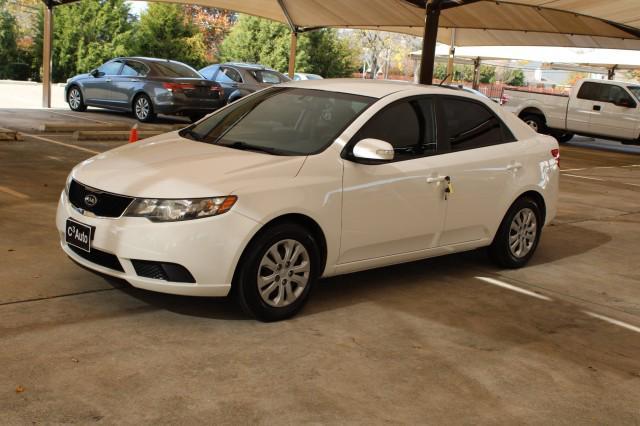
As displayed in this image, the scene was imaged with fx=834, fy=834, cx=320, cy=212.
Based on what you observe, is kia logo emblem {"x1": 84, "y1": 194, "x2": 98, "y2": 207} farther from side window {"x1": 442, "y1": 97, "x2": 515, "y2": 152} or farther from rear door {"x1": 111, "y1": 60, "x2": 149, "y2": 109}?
rear door {"x1": 111, "y1": 60, "x2": 149, "y2": 109}

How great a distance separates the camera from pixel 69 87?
21.6 metres

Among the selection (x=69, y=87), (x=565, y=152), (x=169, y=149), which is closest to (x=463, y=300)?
(x=169, y=149)

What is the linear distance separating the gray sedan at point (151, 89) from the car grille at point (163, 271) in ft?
47.0

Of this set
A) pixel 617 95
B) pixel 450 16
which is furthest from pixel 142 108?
pixel 617 95

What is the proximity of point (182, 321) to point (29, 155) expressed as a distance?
7.71m

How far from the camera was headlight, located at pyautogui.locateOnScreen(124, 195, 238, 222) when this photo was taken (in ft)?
16.9

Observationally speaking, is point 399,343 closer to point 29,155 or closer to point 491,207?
point 491,207

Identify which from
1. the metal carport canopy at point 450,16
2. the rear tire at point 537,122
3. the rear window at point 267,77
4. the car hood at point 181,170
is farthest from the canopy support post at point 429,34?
the car hood at point 181,170

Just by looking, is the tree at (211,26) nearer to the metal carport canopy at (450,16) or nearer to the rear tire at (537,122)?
the metal carport canopy at (450,16)

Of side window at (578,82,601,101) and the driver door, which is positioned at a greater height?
side window at (578,82,601,101)

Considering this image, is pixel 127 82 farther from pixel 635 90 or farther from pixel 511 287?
pixel 511 287

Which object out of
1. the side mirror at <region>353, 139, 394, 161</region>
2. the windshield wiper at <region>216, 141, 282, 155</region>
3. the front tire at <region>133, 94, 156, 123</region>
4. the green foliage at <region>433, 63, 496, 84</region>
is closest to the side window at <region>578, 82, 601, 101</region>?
the front tire at <region>133, 94, 156, 123</region>

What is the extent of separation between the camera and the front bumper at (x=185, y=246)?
5.09 metres

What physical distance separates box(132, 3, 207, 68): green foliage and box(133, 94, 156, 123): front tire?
21468 millimetres
